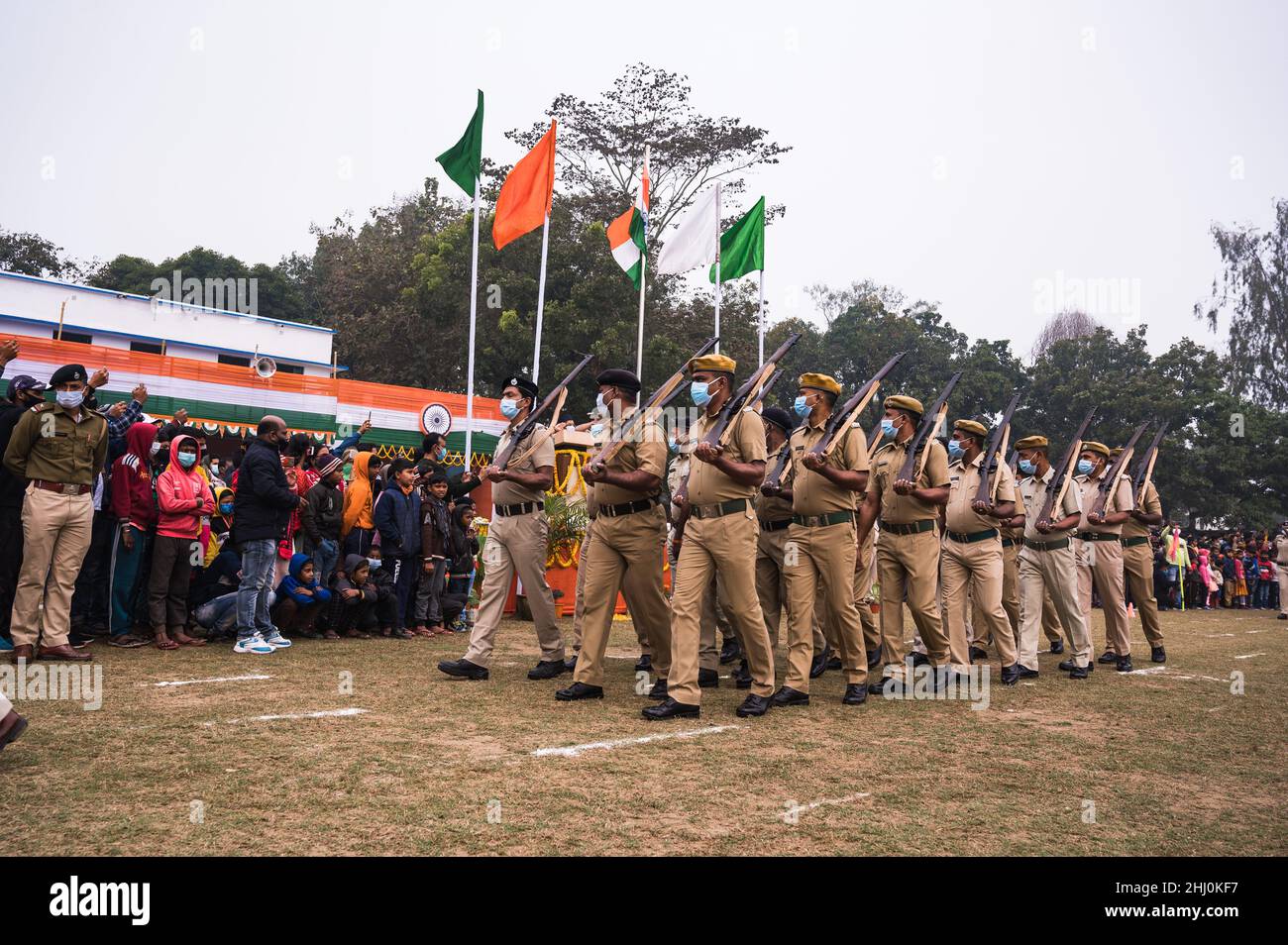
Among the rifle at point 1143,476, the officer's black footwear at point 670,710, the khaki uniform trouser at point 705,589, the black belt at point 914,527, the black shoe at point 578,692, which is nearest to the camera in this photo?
the officer's black footwear at point 670,710

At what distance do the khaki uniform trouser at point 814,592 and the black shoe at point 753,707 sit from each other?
0.48 m

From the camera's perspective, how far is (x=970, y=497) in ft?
28.2

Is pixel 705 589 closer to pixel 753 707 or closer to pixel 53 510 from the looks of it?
pixel 753 707

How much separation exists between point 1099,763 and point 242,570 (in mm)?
6732

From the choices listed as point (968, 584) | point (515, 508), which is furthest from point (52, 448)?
point (968, 584)

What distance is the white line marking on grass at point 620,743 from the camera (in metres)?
5.14

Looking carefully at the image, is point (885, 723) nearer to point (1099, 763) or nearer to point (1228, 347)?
point (1099, 763)

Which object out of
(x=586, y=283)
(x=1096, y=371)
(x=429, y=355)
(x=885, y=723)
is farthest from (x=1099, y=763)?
(x=1096, y=371)

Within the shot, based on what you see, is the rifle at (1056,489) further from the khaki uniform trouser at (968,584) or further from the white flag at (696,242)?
the white flag at (696,242)

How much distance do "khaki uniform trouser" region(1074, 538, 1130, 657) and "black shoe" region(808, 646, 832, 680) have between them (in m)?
2.73

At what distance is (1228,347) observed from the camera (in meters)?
45.2

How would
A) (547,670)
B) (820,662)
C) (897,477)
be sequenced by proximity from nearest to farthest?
(547,670) < (897,477) < (820,662)

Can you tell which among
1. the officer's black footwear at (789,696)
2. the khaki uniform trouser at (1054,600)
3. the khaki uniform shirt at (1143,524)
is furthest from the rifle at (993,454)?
the khaki uniform shirt at (1143,524)

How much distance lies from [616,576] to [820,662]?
298cm
